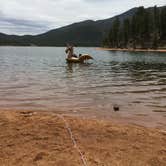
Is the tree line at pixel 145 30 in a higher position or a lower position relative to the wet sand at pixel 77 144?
higher

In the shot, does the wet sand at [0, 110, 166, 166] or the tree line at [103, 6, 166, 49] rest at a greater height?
the tree line at [103, 6, 166, 49]

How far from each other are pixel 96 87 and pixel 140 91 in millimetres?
3030

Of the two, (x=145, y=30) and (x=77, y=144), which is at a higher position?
(x=145, y=30)

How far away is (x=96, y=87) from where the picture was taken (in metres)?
19.3

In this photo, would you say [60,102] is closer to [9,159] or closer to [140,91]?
[140,91]

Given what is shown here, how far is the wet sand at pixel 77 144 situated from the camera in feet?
19.9

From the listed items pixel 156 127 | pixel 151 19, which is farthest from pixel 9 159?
pixel 151 19

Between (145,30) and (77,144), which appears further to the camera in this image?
(145,30)

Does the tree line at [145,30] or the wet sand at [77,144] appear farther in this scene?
the tree line at [145,30]

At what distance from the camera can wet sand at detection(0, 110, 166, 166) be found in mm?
6059

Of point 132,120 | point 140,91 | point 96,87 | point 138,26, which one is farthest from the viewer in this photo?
point 138,26

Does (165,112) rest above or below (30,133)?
below

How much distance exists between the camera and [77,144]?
6.86 m

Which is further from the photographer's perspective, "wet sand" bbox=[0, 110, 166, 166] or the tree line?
the tree line
